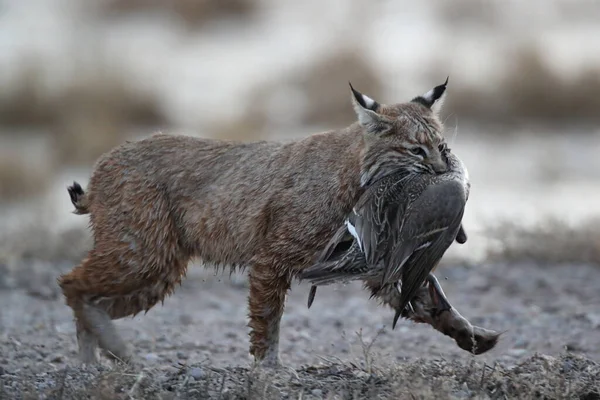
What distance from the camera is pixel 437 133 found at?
714 centimetres

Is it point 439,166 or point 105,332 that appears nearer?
point 439,166

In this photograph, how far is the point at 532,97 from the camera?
18391mm

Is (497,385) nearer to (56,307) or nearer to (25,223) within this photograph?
(56,307)

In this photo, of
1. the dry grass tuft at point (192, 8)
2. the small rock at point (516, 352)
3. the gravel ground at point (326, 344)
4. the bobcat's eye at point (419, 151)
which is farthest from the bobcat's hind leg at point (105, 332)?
the dry grass tuft at point (192, 8)

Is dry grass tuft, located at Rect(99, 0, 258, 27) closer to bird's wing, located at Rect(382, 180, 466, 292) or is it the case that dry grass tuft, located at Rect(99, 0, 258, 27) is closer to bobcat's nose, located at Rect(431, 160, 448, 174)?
bobcat's nose, located at Rect(431, 160, 448, 174)

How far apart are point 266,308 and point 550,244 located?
4637mm

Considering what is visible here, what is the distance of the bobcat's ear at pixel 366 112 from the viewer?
23.5 ft

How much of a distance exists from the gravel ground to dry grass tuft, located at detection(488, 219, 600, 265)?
154mm

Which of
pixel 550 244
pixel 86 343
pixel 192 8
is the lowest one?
pixel 86 343

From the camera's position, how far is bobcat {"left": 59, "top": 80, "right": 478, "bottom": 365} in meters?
7.39

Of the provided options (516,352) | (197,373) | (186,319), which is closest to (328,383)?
(197,373)

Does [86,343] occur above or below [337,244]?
below

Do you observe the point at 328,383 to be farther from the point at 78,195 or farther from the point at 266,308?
the point at 78,195

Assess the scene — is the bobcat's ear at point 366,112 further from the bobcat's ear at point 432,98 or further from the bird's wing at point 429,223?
the bird's wing at point 429,223
